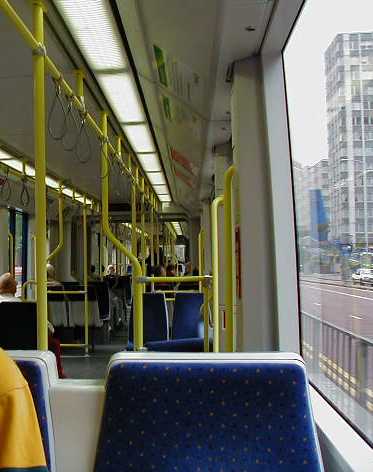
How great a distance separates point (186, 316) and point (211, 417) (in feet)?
11.9

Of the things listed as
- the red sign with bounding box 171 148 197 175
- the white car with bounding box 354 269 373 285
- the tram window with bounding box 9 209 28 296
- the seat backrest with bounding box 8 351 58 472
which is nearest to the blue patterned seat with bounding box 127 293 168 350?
the red sign with bounding box 171 148 197 175

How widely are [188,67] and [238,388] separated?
300 cm

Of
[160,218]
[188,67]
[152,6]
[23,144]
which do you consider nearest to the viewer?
[152,6]

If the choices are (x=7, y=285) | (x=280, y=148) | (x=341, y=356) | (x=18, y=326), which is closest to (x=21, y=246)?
(x=7, y=285)

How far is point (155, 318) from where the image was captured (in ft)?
15.7

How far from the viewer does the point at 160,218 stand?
14.0 metres

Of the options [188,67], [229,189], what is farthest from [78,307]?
[229,189]

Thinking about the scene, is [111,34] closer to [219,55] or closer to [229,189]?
[219,55]

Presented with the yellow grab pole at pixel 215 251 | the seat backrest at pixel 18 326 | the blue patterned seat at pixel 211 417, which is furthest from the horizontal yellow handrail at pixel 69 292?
the blue patterned seat at pixel 211 417

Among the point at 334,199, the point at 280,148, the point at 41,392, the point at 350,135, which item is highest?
the point at 280,148

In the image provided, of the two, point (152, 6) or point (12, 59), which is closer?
point (152, 6)

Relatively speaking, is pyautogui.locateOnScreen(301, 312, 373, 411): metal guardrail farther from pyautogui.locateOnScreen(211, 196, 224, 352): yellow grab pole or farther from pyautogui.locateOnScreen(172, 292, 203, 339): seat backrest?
pyautogui.locateOnScreen(172, 292, 203, 339): seat backrest

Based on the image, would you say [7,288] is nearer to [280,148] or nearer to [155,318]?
[155,318]

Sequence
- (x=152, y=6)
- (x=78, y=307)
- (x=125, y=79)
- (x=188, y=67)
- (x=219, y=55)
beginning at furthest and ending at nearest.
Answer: (x=78, y=307), (x=125, y=79), (x=188, y=67), (x=219, y=55), (x=152, y=6)
